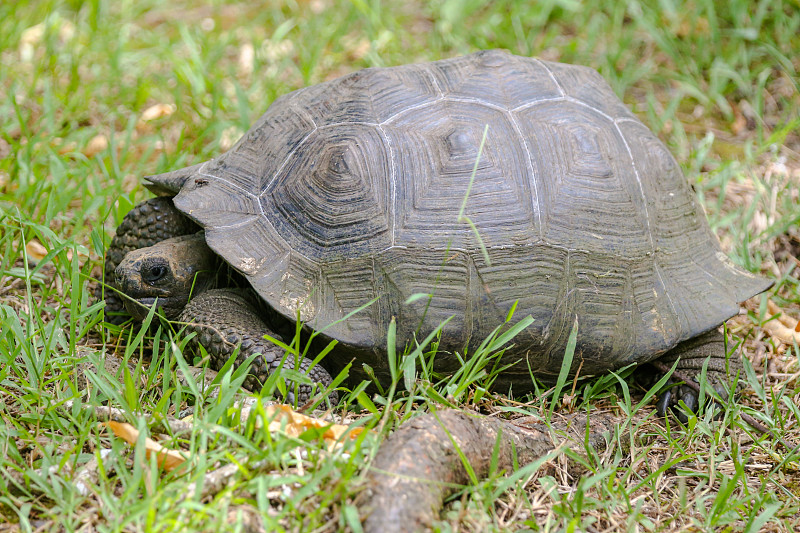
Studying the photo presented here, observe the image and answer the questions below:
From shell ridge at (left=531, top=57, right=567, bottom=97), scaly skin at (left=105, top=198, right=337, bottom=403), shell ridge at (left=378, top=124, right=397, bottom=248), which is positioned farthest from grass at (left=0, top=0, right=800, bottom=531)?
shell ridge at (left=531, top=57, right=567, bottom=97)

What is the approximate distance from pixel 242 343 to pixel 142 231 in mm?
927

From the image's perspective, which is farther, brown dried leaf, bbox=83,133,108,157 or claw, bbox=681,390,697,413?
brown dried leaf, bbox=83,133,108,157

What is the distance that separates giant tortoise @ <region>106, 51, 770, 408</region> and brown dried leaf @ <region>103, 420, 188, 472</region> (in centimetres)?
61

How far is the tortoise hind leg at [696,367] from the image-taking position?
123 inches

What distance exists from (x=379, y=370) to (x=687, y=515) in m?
1.22

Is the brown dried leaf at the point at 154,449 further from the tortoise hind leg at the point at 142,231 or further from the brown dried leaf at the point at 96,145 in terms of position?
the brown dried leaf at the point at 96,145

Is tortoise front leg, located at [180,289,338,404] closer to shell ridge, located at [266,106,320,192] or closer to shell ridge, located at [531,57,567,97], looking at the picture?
shell ridge, located at [266,106,320,192]

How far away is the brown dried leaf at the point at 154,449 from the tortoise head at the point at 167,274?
0.76 meters

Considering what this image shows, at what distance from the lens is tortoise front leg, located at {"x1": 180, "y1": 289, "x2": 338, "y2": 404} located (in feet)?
9.00

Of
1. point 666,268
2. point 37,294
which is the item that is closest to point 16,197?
point 37,294

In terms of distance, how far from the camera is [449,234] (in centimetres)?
283

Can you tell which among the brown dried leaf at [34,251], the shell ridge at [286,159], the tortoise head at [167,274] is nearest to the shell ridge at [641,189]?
the shell ridge at [286,159]

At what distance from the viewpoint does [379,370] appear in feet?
9.56

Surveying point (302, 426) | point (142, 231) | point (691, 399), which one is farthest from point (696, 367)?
point (142, 231)
